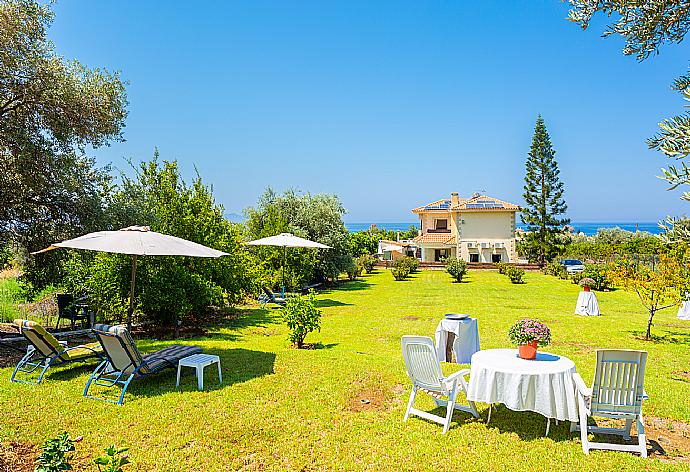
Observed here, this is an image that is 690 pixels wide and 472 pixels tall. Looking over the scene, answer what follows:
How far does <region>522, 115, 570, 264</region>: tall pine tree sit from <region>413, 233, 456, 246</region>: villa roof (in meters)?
6.62

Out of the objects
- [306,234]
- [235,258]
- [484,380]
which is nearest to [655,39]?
[484,380]

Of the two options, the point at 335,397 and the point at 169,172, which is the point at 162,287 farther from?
the point at 335,397

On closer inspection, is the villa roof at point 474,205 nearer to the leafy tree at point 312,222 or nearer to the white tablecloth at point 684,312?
the leafy tree at point 312,222

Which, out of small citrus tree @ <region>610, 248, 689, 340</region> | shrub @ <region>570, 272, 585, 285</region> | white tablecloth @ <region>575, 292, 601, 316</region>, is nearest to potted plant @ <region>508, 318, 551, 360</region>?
small citrus tree @ <region>610, 248, 689, 340</region>

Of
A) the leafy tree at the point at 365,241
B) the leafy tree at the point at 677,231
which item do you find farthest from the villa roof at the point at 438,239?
the leafy tree at the point at 677,231

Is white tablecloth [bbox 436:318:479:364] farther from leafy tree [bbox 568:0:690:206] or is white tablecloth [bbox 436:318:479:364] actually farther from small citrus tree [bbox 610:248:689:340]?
leafy tree [bbox 568:0:690:206]

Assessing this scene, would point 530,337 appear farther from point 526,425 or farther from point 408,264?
point 408,264

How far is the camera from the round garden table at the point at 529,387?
490 cm

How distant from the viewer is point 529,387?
16.3ft

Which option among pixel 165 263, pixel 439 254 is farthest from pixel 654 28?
pixel 439 254

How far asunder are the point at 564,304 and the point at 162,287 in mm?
14705

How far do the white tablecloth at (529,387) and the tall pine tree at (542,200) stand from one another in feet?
122

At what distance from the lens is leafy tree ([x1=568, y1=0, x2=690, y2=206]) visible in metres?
3.09

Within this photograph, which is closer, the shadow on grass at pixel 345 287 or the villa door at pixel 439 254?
the shadow on grass at pixel 345 287
